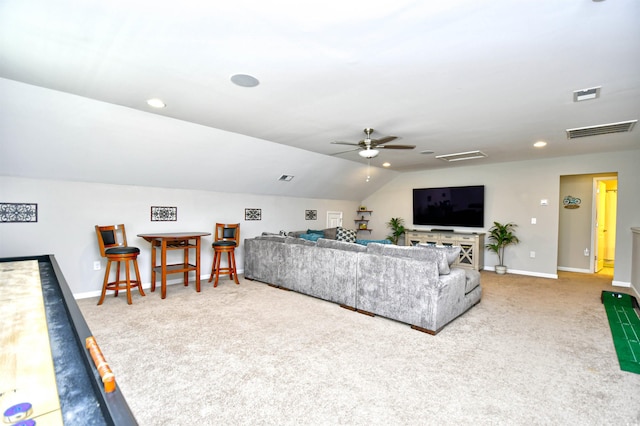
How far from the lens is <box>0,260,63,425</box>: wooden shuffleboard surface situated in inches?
28.3

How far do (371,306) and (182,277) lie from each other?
3277mm

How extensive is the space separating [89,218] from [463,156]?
6170mm

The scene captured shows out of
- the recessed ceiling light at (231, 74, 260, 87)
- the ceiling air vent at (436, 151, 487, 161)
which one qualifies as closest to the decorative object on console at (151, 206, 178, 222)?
the recessed ceiling light at (231, 74, 260, 87)

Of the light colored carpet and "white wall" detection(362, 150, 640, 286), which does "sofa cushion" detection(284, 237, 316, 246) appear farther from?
"white wall" detection(362, 150, 640, 286)

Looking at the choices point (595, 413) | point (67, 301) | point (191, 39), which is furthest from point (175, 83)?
point (595, 413)

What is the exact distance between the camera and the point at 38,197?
3875 mm

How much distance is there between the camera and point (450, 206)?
23.2 ft

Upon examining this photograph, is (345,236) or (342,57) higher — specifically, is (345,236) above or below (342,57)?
below

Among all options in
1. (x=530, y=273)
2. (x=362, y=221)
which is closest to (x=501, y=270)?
(x=530, y=273)

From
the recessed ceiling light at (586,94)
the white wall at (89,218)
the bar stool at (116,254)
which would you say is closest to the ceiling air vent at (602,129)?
the recessed ceiling light at (586,94)

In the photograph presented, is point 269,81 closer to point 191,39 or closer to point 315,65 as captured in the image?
point 315,65

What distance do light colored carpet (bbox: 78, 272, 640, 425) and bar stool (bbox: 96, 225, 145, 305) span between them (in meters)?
0.23

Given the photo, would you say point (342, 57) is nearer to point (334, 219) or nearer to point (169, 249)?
point (169, 249)

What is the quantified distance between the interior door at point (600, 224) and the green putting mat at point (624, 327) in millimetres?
2405
